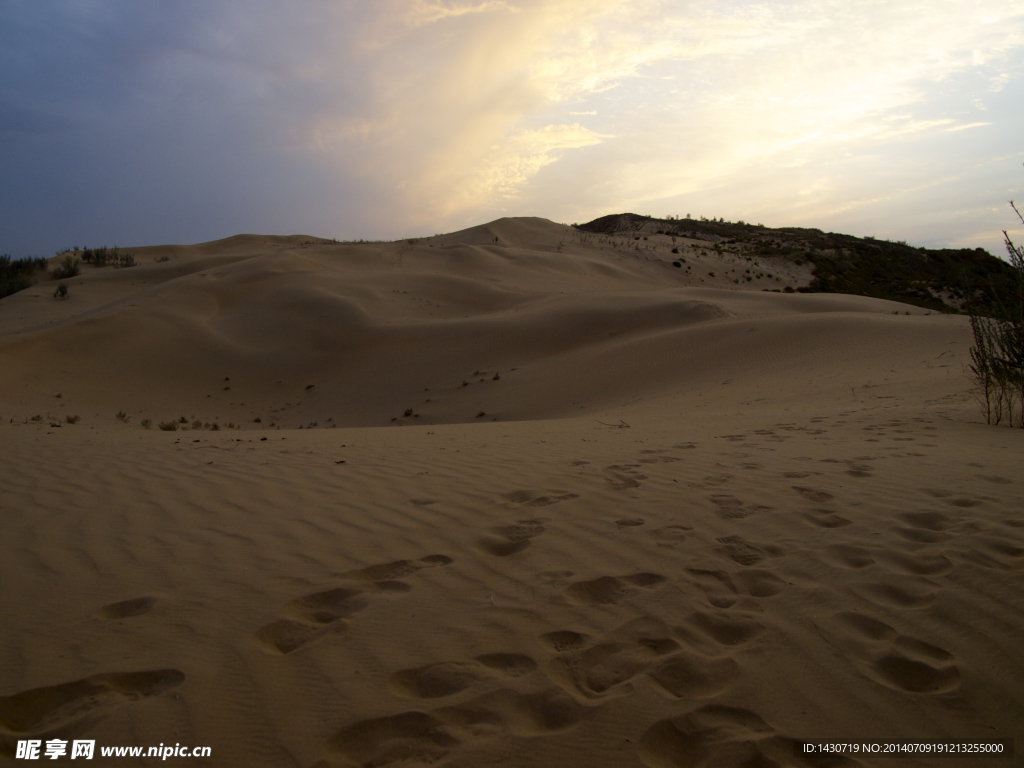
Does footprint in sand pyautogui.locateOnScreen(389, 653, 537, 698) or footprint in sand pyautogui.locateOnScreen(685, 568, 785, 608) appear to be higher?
footprint in sand pyautogui.locateOnScreen(685, 568, 785, 608)

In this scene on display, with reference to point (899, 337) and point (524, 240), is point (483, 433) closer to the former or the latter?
A: point (899, 337)

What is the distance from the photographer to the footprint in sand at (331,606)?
2.55 metres

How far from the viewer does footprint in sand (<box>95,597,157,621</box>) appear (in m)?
2.71

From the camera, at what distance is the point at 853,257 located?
37.0 metres

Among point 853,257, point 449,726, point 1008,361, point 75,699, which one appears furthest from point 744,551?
point 853,257

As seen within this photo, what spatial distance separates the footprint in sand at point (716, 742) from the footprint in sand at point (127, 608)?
89.3 inches

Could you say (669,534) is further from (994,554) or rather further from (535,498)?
(994,554)

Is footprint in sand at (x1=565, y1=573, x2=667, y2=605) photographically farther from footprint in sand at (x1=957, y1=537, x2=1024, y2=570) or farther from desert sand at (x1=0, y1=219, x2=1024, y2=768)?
footprint in sand at (x1=957, y1=537, x2=1024, y2=570)

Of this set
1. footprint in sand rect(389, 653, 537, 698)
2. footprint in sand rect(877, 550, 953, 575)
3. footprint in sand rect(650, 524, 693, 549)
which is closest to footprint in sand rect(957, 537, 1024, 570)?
footprint in sand rect(877, 550, 953, 575)

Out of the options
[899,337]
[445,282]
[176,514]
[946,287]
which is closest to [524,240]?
[445,282]

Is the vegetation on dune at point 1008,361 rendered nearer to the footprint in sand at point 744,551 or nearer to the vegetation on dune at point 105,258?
the footprint in sand at point 744,551

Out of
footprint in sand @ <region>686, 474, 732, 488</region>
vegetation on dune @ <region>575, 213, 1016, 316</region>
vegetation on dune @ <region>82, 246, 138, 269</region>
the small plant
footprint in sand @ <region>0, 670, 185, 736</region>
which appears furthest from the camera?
vegetation on dune @ <region>575, 213, 1016, 316</region>

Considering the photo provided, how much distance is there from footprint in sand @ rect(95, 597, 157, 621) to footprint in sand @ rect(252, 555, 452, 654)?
0.63m

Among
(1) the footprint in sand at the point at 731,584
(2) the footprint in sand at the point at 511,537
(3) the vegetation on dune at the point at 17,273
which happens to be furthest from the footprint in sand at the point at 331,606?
(3) the vegetation on dune at the point at 17,273
